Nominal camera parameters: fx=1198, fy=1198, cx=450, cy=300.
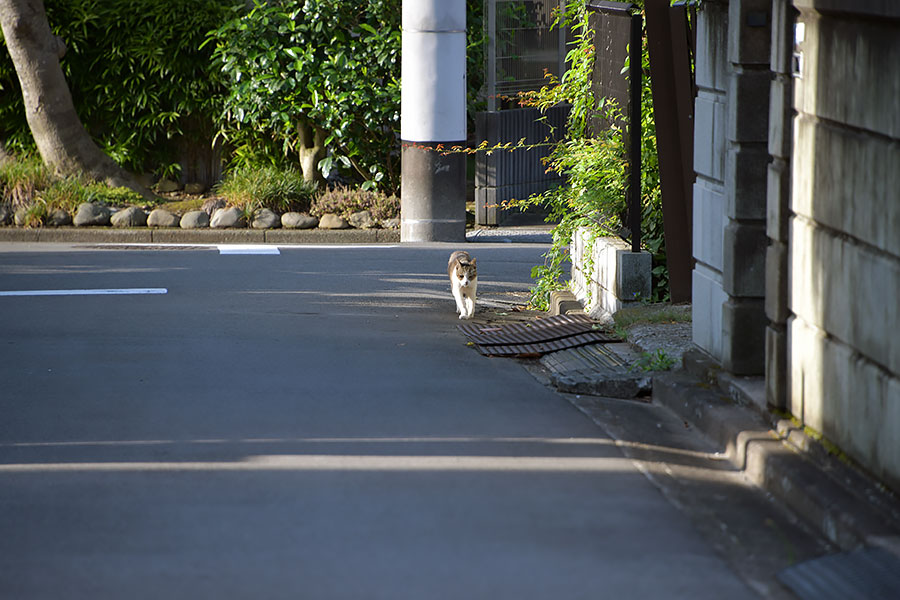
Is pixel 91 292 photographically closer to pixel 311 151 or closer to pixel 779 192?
pixel 311 151

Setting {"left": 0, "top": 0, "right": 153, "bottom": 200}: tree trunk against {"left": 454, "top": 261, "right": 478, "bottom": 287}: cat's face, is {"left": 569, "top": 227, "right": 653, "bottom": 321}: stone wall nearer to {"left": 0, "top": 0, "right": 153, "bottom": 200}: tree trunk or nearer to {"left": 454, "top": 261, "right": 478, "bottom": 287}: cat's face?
{"left": 454, "top": 261, "right": 478, "bottom": 287}: cat's face

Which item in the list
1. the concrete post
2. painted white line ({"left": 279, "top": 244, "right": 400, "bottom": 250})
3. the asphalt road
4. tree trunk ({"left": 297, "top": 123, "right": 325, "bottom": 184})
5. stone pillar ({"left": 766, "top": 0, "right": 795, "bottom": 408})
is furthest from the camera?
tree trunk ({"left": 297, "top": 123, "right": 325, "bottom": 184})

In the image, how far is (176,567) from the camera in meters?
4.32

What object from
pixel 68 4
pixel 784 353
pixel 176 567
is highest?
pixel 68 4

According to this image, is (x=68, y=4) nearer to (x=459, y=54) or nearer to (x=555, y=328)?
(x=459, y=54)

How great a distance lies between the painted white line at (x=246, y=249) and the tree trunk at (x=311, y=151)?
2.31 m

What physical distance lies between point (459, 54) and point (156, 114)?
4999mm

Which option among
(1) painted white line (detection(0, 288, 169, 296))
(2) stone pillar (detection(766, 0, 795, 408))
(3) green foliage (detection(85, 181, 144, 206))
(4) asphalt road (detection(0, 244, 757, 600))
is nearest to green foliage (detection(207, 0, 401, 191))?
(3) green foliage (detection(85, 181, 144, 206))

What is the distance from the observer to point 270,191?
15.6 metres

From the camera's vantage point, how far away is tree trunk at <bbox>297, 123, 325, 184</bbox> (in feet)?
53.7

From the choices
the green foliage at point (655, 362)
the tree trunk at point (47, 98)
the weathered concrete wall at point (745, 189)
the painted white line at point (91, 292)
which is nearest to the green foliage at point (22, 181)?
the tree trunk at point (47, 98)

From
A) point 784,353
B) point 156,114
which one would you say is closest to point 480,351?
point 784,353

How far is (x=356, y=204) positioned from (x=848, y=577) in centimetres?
1216

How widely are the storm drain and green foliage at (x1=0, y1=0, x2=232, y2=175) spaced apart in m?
13.8
